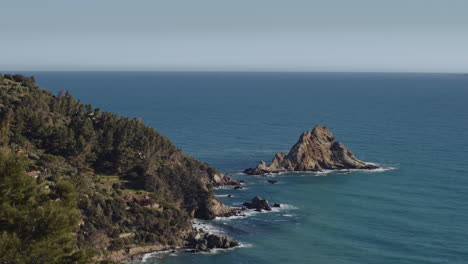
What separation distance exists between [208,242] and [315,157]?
58.2m

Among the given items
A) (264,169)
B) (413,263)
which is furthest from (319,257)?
(264,169)

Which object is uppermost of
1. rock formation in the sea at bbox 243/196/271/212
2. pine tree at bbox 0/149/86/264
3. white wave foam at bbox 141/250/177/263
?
pine tree at bbox 0/149/86/264

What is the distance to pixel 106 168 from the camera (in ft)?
318

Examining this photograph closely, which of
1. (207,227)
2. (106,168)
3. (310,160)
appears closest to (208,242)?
(207,227)

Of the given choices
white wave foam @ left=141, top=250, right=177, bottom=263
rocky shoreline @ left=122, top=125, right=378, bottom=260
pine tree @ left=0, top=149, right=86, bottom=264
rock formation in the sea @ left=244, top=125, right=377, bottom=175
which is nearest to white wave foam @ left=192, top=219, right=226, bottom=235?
white wave foam @ left=141, top=250, right=177, bottom=263

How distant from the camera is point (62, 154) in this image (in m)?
92.5

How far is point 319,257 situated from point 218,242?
47.0 feet

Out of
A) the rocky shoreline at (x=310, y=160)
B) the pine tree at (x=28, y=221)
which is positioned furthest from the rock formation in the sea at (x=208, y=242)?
the pine tree at (x=28, y=221)

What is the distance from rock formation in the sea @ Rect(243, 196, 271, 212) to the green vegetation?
7.77m

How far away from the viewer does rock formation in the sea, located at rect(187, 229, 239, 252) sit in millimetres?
79625

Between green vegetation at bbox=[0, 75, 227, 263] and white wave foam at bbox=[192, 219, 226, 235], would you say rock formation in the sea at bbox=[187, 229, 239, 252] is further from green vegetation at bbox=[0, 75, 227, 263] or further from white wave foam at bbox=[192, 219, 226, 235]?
white wave foam at bbox=[192, 219, 226, 235]

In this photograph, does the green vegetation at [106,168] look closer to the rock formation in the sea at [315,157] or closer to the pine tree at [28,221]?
the rock formation in the sea at [315,157]

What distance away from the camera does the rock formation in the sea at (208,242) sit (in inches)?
3135

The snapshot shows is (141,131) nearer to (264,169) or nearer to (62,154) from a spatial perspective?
(62,154)
